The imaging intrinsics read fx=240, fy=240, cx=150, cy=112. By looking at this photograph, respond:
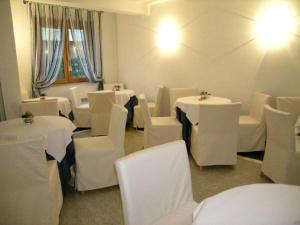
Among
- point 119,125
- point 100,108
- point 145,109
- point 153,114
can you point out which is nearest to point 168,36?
point 153,114

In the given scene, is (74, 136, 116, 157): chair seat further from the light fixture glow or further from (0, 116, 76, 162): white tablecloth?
the light fixture glow

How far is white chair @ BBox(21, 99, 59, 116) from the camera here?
3.61 meters

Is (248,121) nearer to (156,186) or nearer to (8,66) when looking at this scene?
(156,186)

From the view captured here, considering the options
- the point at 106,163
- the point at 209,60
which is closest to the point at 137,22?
the point at 209,60

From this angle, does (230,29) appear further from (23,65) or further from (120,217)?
(23,65)

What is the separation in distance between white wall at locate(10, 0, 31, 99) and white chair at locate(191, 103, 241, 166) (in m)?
3.44

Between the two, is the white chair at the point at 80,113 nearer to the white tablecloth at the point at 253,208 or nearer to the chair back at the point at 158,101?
the chair back at the point at 158,101

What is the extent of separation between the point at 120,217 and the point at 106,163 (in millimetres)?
620

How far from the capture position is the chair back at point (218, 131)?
9.59 feet

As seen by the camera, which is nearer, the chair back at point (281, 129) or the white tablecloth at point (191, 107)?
the chair back at point (281, 129)

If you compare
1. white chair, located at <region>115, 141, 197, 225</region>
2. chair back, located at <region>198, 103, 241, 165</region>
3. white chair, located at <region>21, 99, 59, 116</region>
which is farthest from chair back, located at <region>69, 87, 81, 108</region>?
white chair, located at <region>115, 141, 197, 225</region>

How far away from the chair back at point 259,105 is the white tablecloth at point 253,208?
109 inches

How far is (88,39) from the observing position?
5977 millimetres

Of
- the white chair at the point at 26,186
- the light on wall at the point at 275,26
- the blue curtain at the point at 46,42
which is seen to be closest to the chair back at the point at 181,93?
the light on wall at the point at 275,26
